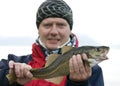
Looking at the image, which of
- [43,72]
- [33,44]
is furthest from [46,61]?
[33,44]

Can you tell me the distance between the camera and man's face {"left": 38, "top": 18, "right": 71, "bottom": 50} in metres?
12.8

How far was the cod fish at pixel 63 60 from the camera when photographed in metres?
11.5

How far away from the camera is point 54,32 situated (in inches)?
504

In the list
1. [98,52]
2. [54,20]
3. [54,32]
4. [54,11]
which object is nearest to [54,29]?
[54,32]

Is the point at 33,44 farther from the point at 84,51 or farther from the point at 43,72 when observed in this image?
the point at 84,51

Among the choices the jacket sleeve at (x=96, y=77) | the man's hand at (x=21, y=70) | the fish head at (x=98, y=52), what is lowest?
the jacket sleeve at (x=96, y=77)

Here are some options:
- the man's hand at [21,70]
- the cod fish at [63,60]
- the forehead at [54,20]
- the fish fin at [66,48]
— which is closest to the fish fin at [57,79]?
the cod fish at [63,60]

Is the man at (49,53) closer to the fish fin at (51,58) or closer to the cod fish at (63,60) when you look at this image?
the cod fish at (63,60)

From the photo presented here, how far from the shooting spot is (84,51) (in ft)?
37.9

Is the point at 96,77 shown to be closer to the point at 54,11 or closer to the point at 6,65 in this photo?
the point at 54,11

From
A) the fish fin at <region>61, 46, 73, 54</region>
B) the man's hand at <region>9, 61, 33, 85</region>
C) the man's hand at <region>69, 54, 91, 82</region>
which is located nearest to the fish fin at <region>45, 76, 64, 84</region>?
the man's hand at <region>69, 54, 91, 82</region>

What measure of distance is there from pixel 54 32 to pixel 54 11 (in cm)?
77

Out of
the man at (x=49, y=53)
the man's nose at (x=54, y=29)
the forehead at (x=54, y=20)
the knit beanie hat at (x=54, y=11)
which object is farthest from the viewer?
the knit beanie hat at (x=54, y=11)

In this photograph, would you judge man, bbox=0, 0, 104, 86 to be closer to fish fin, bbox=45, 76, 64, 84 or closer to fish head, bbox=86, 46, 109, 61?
fish fin, bbox=45, 76, 64, 84
